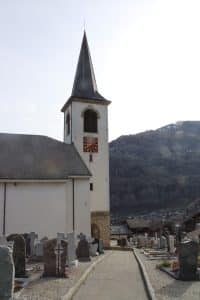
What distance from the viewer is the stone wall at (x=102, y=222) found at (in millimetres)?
30422

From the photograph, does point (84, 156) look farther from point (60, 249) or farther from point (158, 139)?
point (158, 139)

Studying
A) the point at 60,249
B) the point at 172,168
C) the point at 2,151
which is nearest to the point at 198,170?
the point at 172,168

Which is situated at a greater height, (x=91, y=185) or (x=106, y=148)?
(x=106, y=148)

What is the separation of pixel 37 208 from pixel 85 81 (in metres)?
13.4

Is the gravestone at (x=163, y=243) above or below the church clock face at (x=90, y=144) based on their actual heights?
below

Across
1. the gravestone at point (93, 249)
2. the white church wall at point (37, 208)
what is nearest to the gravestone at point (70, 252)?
the gravestone at point (93, 249)

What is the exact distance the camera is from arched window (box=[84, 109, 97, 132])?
106 ft

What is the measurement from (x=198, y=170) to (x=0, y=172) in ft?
293

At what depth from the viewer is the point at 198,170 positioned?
4242 inches

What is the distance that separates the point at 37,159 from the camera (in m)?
28.7

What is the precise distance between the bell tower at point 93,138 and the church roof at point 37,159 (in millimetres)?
1446

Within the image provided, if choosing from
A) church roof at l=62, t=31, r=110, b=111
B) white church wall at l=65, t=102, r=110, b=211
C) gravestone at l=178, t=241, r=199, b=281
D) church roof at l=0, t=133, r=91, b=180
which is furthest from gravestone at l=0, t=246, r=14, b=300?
church roof at l=62, t=31, r=110, b=111

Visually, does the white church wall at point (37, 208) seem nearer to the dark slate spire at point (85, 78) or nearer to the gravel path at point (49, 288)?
the dark slate spire at point (85, 78)

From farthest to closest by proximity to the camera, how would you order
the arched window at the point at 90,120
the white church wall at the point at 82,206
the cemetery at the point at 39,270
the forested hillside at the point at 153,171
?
the forested hillside at the point at 153,171
the arched window at the point at 90,120
the white church wall at the point at 82,206
the cemetery at the point at 39,270
